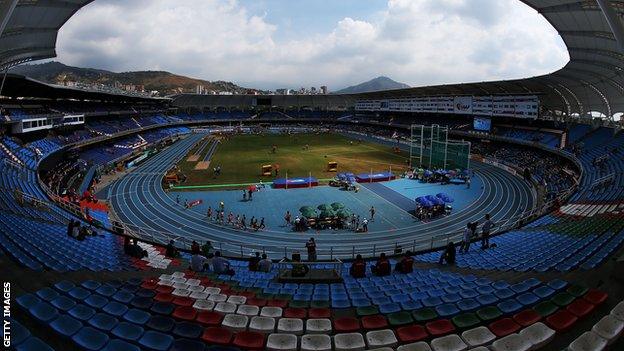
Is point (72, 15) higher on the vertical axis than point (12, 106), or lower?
higher

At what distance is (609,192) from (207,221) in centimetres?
2755

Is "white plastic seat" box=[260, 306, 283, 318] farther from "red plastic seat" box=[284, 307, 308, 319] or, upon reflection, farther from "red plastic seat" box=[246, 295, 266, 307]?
"red plastic seat" box=[246, 295, 266, 307]

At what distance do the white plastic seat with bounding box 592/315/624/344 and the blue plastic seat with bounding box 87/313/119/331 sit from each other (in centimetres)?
905

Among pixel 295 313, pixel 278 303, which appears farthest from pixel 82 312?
pixel 295 313

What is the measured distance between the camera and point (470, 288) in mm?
10867

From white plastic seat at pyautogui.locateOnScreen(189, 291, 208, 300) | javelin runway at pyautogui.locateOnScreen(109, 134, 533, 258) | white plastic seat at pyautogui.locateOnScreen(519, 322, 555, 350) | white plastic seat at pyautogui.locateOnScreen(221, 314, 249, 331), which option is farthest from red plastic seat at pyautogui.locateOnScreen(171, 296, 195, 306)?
javelin runway at pyautogui.locateOnScreen(109, 134, 533, 258)

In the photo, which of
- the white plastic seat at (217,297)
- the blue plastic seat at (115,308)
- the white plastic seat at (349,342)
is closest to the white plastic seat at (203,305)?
the white plastic seat at (217,297)

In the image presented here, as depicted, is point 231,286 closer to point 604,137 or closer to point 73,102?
point 604,137

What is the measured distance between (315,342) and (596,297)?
237 inches

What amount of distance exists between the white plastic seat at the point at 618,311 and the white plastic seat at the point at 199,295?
9.17 meters

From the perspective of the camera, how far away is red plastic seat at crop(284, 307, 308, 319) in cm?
907

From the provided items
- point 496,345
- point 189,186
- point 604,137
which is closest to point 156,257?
point 496,345

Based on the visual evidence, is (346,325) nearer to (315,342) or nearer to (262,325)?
(315,342)
